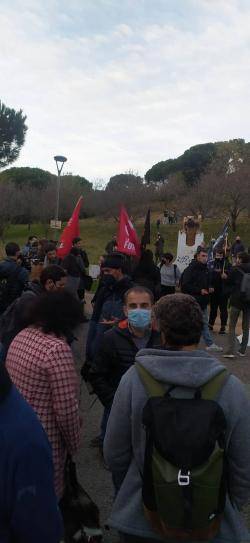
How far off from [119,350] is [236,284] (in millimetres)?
5350

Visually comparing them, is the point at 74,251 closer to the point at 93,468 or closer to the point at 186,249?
the point at 186,249

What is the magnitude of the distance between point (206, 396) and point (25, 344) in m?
1.01

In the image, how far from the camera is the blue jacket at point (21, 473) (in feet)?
4.17

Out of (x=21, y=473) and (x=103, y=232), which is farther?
(x=103, y=232)

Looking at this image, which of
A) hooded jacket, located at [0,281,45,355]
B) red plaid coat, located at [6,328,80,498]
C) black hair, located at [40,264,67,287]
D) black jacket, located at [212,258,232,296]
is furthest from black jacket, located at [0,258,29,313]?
black jacket, located at [212,258,232,296]

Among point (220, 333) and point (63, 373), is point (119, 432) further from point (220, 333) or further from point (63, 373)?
point (220, 333)

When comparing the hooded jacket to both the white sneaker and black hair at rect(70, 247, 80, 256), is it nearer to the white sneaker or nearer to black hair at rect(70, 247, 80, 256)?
the white sneaker

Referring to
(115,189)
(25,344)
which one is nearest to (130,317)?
(25,344)

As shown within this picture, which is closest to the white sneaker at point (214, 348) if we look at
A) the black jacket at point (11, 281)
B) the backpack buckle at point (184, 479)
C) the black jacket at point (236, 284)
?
the black jacket at point (236, 284)

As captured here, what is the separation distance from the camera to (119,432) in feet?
6.64

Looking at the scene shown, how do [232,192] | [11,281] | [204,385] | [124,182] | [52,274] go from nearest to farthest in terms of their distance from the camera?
[204,385]
[52,274]
[11,281]
[232,192]
[124,182]

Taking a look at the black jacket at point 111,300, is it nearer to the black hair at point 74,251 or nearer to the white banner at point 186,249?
the black hair at point 74,251

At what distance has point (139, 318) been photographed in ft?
10.9

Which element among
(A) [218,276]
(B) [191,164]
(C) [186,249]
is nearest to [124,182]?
(B) [191,164]
